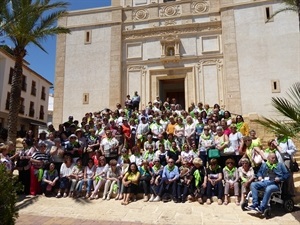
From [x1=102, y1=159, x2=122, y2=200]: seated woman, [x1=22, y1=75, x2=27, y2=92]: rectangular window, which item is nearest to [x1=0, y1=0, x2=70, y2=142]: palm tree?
[x1=102, y1=159, x2=122, y2=200]: seated woman

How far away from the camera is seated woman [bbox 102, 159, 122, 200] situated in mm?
7612

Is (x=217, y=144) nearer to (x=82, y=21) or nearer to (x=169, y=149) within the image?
(x=169, y=149)

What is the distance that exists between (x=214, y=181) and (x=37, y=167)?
507 cm

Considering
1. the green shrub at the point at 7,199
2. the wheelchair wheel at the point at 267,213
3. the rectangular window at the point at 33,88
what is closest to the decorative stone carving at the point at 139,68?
the wheelchair wheel at the point at 267,213

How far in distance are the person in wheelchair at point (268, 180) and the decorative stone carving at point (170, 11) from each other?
13.2 m

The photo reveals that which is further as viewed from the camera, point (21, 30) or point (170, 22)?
point (170, 22)

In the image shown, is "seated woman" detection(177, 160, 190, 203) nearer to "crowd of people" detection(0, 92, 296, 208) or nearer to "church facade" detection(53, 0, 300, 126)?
"crowd of people" detection(0, 92, 296, 208)

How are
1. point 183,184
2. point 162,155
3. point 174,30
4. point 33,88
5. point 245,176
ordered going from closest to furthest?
point 245,176 → point 183,184 → point 162,155 → point 174,30 → point 33,88

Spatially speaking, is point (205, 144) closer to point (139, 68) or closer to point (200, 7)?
point (139, 68)

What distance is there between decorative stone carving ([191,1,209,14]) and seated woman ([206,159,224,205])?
12464mm

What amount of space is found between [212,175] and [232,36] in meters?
11.5

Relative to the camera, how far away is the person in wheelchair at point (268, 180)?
19.1ft

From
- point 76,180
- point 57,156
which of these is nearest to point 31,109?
point 57,156

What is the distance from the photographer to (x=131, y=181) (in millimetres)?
7375
